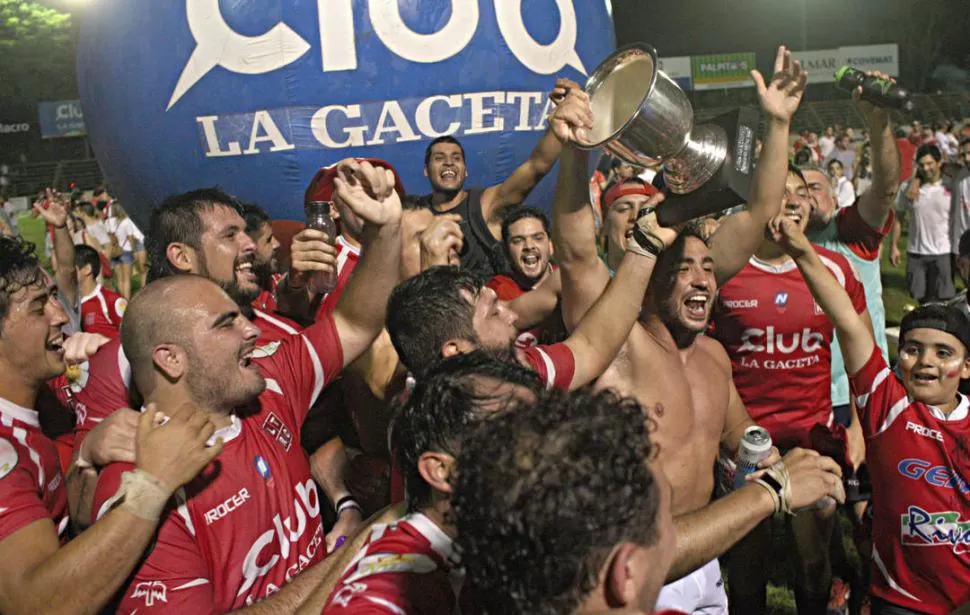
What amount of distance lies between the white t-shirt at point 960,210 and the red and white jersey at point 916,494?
7.18 m

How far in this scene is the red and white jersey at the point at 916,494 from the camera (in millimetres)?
3531

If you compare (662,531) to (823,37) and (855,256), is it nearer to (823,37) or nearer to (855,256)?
(855,256)

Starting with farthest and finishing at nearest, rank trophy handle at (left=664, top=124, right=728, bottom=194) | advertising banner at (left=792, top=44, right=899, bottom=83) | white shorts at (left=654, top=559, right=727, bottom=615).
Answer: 1. advertising banner at (left=792, top=44, right=899, bottom=83)
2. white shorts at (left=654, top=559, right=727, bottom=615)
3. trophy handle at (left=664, top=124, right=728, bottom=194)

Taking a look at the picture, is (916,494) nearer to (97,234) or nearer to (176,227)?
(176,227)

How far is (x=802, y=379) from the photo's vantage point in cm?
489

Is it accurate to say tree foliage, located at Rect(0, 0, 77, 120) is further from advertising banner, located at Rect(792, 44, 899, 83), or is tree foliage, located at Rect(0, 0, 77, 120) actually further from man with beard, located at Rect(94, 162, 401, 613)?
man with beard, located at Rect(94, 162, 401, 613)

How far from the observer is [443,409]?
214 cm

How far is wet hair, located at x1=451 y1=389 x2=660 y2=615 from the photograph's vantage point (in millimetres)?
1588

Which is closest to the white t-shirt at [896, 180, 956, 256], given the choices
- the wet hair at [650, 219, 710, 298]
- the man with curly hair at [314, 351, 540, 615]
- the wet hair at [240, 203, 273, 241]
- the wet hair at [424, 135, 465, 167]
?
the wet hair at [424, 135, 465, 167]

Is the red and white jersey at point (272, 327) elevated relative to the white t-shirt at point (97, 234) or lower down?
elevated

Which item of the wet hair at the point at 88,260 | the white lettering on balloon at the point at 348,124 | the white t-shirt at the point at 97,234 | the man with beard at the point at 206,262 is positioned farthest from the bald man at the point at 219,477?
the white t-shirt at the point at 97,234

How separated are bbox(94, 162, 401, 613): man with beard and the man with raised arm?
189 centimetres

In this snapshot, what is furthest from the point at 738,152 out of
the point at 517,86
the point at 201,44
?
the point at 201,44

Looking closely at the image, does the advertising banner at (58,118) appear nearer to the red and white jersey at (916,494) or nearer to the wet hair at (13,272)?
the wet hair at (13,272)
